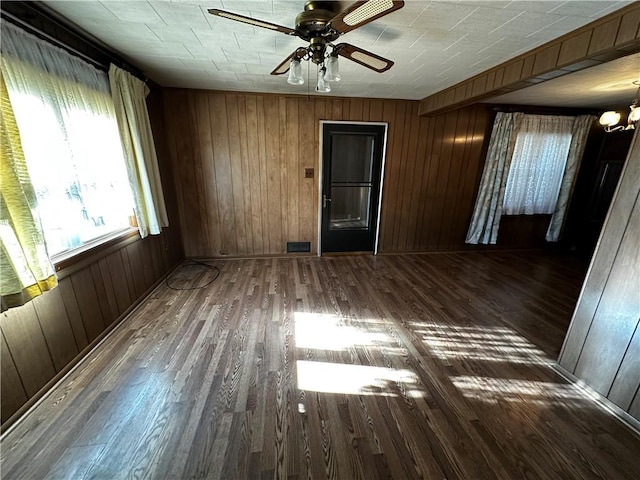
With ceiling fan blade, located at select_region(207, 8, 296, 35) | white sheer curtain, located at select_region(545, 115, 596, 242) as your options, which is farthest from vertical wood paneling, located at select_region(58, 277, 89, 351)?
white sheer curtain, located at select_region(545, 115, 596, 242)

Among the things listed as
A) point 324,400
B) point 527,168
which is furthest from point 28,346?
point 527,168

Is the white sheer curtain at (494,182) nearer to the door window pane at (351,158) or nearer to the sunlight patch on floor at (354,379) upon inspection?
the door window pane at (351,158)

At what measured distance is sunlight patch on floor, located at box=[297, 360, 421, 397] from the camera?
1.69 m

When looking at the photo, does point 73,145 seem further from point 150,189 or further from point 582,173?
point 582,173

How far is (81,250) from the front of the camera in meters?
1.92

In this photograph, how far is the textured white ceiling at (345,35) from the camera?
152 centimetres

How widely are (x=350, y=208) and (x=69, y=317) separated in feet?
11.0

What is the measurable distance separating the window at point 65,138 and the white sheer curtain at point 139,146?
0.25 feet

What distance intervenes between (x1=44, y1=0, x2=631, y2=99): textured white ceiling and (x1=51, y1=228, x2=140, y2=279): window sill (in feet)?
5.10

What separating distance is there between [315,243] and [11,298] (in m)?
3.16

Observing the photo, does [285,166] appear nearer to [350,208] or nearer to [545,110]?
[350,208]

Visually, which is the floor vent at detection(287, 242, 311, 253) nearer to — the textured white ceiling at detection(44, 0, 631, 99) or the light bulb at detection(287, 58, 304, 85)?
the textured white ceiling at detection(44, 0, 631, 99)

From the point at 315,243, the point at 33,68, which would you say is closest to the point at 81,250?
the point at 33,68

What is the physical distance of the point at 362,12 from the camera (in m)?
1.18
